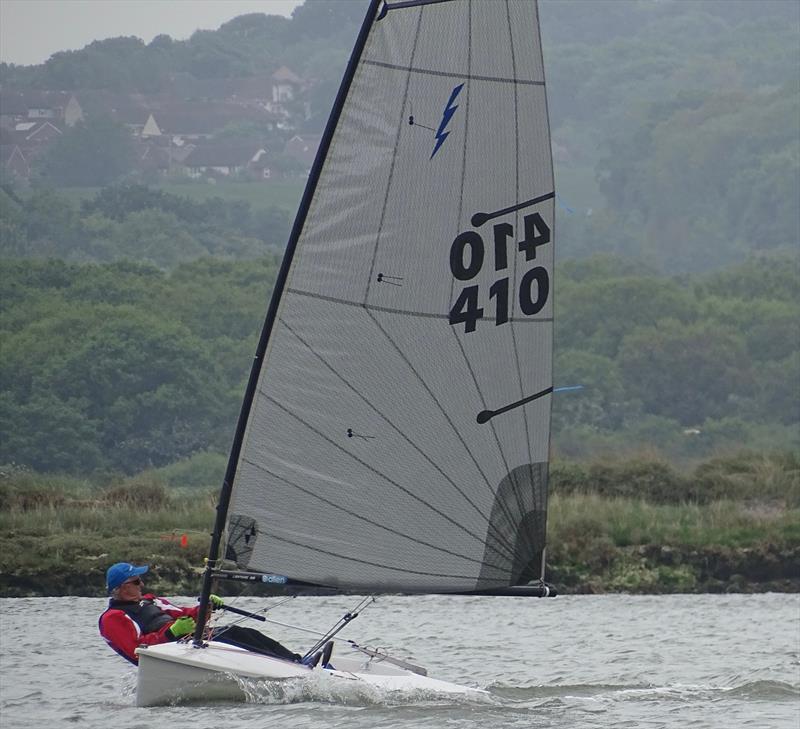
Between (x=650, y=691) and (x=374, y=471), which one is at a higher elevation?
(x=374, y=471)

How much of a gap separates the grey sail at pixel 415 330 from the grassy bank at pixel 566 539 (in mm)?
10592

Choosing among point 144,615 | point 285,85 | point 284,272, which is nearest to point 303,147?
point 285,85

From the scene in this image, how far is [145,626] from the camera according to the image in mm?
16531

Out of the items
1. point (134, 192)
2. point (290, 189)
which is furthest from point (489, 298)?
point (290, 189)

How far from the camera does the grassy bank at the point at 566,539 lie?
2661 centimetres

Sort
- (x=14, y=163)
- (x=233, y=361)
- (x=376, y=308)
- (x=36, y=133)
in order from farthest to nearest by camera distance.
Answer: (x=36, y=133) → (x=14, y=163) → (x=233, y=361) → (x=376, y=308)

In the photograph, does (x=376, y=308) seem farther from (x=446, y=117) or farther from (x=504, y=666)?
(x=504, y=666)

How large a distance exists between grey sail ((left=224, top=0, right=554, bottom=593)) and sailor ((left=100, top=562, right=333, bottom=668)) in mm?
1009

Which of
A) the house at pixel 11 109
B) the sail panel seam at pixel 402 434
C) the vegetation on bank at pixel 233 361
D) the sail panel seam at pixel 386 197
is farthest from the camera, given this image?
the house at pixel 11 109

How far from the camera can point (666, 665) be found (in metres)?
21.0

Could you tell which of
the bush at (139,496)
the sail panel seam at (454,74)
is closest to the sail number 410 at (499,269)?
the sail panel seam at (454,74)

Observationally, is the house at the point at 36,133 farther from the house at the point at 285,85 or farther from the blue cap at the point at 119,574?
the blue cap at the point at 119,574

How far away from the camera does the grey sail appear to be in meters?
15.4

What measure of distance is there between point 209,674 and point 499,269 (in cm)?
407
